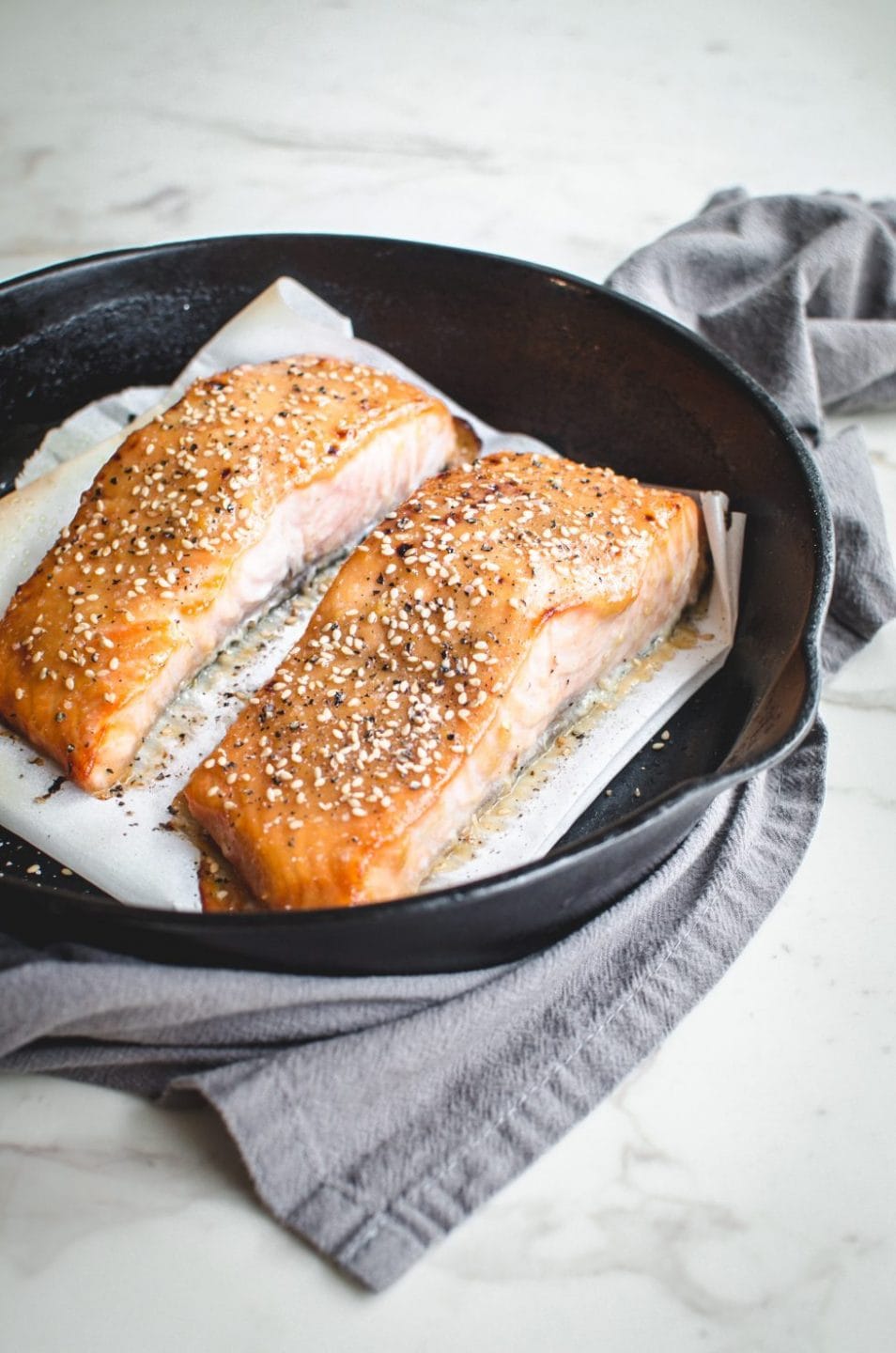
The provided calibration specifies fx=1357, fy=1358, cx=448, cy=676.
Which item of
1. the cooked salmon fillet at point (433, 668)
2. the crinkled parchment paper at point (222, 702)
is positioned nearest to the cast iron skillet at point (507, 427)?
the crinkled parchment paper at point (222, 702)

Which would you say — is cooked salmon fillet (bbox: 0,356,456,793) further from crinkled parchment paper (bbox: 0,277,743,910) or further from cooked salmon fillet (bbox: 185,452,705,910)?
cooked salmon fillet (bbox: 185,452,705,910)

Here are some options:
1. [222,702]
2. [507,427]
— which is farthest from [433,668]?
[507,427]

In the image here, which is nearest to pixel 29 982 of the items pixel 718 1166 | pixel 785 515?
pixel 718 1166

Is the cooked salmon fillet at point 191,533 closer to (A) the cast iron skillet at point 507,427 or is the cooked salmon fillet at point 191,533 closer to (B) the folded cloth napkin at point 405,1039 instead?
(A) the cast iron skillet at point 507,427

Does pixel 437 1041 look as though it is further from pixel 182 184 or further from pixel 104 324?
pixel 182 184

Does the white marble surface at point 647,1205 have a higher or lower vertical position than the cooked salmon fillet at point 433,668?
lower
